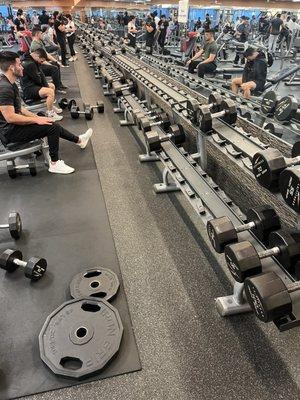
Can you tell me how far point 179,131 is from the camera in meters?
2.53

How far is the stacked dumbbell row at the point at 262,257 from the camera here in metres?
1.02

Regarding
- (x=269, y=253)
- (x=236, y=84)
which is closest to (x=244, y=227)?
(x=269, y=253)

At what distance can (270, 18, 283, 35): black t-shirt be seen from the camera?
28.0 ft

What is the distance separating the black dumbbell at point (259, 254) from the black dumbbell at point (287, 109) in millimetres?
1618

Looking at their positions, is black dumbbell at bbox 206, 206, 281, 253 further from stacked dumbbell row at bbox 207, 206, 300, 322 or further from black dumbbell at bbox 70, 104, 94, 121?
black dumbbell at bbox 70, 104, 94, 121

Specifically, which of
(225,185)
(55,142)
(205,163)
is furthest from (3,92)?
(225,185)

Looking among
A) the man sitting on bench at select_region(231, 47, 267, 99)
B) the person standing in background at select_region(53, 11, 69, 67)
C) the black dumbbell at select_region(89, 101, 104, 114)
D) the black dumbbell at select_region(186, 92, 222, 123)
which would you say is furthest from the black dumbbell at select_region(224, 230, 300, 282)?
the person standing in background at select_region(53, 11, 69, 67)

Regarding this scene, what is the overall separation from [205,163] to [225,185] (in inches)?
9.4

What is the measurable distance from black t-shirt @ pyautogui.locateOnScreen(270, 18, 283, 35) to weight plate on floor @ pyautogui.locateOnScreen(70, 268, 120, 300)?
958 cm

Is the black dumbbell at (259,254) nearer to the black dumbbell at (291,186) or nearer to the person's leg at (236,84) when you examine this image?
the black dumbbell at (291,186)

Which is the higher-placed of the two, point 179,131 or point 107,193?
point 179,131

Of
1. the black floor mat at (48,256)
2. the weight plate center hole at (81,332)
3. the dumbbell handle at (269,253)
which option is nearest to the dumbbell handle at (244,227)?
the dumbbell handle at (269,253)

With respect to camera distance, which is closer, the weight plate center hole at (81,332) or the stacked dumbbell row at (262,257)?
the stacked dumbbell row at (262,257)

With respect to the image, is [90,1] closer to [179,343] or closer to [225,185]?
[225,185]
